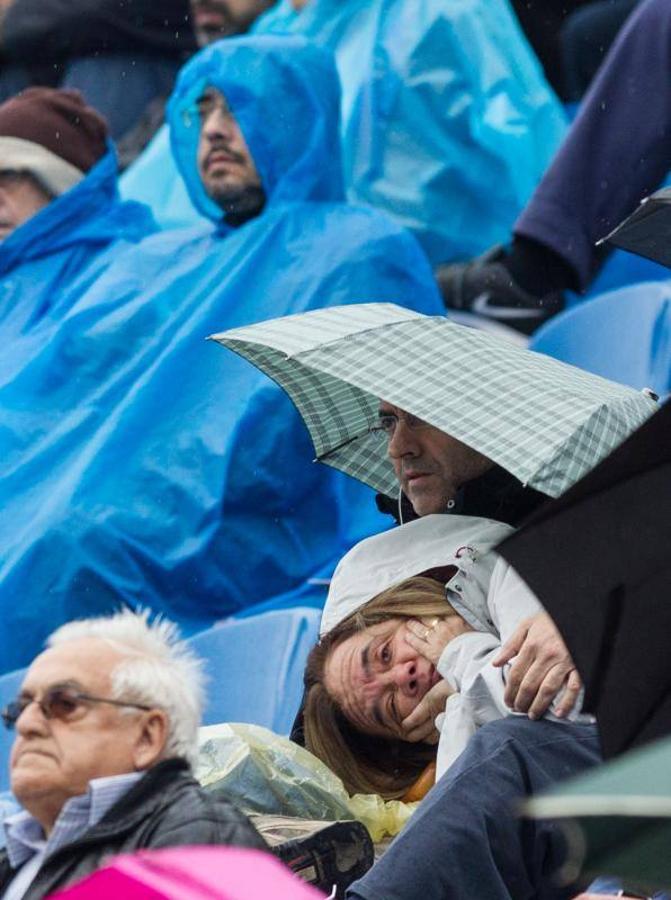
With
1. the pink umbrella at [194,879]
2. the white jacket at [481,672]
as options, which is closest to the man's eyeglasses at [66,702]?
the white jacket at [481,672]

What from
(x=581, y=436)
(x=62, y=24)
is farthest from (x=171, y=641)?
(x=62, y=24)

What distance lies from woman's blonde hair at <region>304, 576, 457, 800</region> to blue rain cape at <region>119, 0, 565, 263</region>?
3311mm

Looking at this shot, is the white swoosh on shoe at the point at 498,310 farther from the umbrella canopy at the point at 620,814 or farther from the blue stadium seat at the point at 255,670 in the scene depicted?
the umbrella canopy at the point at 620,814

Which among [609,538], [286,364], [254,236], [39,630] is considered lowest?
Result: [39,630]

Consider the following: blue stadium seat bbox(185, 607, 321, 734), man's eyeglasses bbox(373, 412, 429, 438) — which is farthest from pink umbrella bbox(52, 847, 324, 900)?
Result: blue stadium seat bbox(185, 607, 321, 734)

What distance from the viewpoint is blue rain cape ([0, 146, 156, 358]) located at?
626 centimetres

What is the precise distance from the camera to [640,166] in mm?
5816

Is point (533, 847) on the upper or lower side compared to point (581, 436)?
lower

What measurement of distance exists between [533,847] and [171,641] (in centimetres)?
161

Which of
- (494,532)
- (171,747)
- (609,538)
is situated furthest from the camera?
(494,532)

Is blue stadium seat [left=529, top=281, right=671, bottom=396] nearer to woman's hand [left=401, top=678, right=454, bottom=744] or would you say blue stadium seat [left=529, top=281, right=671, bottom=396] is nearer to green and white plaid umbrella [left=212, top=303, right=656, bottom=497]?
green and white plaid umbrella [left=212, top=303, right=656, bottom=497]

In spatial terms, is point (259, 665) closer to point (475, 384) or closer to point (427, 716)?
point (427, 716)

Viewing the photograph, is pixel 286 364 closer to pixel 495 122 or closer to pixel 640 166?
pixel 640 166

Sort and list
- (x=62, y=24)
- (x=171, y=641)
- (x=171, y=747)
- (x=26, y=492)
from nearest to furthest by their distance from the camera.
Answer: (x=171, y=747)
(x=171, y=641)
(x=26, y=492)
(x=62, y=24)
